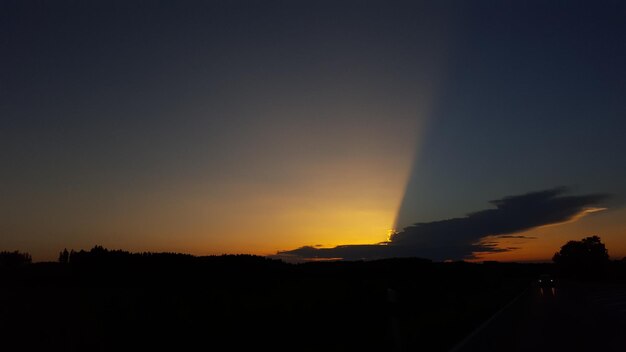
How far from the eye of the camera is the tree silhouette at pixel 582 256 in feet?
501

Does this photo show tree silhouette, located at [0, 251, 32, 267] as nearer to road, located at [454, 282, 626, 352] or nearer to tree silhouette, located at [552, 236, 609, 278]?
road, located at [454, 282, 626, 352]

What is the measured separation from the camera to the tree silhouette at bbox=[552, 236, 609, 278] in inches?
6014

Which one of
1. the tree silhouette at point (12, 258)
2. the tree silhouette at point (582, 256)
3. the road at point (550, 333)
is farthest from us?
the tree silhouette at point (582, 256)

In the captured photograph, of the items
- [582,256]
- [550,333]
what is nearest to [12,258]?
[550,333]

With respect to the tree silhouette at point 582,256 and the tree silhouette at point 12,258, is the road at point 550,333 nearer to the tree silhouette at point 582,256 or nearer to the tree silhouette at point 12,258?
the tree silhouette at point 12,258

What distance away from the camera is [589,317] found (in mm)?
20453

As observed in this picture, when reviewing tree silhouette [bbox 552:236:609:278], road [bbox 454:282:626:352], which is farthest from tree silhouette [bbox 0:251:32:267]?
tree silhouette [bbox 552:236:609:278]

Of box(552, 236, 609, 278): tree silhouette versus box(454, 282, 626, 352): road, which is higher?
box(552, 236, 609, 278): tree silhouette

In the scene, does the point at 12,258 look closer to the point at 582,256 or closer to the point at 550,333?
the point at 550,333

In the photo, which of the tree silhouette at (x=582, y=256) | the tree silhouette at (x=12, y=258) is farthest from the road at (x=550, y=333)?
the tree silhouette at (x=582, y=256)

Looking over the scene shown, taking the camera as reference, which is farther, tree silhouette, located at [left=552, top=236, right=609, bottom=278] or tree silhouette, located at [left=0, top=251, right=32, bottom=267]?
tree silhouette, located at [left=552, top=236, right=609, bottom=278]

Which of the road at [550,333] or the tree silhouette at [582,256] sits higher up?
the tree silhouette at [582,256]

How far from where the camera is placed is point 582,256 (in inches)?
6491

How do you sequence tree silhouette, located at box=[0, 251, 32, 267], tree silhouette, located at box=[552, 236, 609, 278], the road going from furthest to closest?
tree silhouette, located at box=[552, 236, 609, 278], tree silhouette, located at box=[0, 251, 32, 267], the road
